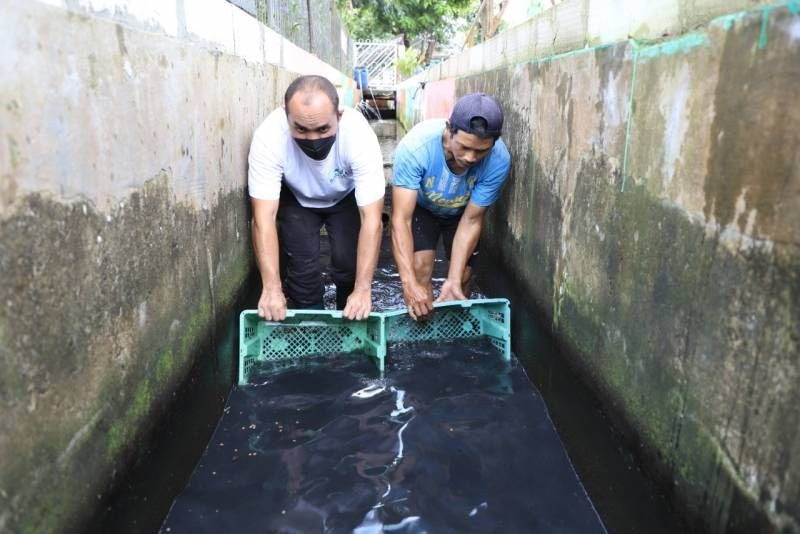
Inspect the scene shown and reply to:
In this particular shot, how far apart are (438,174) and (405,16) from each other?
2281cm

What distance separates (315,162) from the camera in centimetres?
347

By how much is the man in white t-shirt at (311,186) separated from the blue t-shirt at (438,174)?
8.7 inches

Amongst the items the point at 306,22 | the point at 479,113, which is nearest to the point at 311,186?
the point at 479,113

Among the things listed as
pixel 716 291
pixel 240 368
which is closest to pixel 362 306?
pixel 240 368

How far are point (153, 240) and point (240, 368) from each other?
3.62 ft

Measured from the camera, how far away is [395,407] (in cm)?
324

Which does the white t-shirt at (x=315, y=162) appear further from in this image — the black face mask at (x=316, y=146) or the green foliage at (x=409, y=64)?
the green foliage at (x=409, y=64)

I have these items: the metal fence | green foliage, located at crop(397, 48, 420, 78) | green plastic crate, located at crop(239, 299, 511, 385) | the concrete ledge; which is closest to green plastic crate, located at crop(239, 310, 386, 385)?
green plastic crate, located at crop(239, 299, 511, 385)

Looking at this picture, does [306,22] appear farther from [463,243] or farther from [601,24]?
[601,24]

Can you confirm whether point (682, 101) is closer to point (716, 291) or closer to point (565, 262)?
point (716, 291)

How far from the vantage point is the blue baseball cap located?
333 centimetres

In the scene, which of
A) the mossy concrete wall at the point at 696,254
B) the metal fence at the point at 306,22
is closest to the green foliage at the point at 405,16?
the metal fence at the point at 306,22

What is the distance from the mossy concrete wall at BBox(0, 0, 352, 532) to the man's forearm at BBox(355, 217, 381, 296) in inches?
33.0

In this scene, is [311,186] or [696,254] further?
[311,186]
